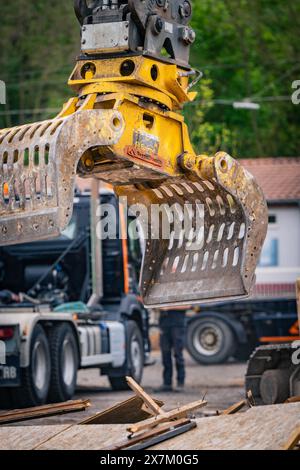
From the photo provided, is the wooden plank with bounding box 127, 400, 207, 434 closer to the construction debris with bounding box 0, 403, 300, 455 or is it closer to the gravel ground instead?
the construction debris with bounding box 0, 403, 300, 455

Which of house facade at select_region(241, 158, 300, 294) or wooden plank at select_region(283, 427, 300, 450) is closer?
wooden plank at select_region(283, 427, 300, 450)

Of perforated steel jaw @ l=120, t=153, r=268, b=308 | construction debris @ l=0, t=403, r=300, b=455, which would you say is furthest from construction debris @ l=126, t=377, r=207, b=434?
perforated steel jaw @ l=120, t=153, r=268, b=308

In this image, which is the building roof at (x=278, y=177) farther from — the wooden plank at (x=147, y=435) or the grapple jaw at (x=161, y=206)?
the wooden plank at (x=147, y=435)

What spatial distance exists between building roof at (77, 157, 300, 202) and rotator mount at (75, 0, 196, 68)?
2275 centimetres

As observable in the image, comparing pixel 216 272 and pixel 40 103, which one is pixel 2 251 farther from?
pixel 40 103

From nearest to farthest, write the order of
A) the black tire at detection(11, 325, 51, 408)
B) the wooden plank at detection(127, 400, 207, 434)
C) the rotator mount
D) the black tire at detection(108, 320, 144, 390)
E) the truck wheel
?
the wooden plank at detection(127, 400, 207, 434) < the rotator mount < the black tire at detection(11, 325, 51, 408) < the truck wheel < the black tire at detection(108, 320, 144, 390)

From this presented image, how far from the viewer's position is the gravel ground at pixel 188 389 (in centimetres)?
1870

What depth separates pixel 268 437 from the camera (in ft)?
31.5

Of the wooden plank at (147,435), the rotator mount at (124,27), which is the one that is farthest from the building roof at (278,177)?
the wooden plank at (147,435)

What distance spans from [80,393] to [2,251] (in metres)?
2.68

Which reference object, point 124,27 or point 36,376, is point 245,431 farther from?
point 36,376

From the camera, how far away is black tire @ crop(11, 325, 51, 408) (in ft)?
62.2

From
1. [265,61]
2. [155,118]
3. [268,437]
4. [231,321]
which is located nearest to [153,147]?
[155,118]

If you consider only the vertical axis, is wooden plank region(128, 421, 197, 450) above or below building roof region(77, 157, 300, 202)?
below
